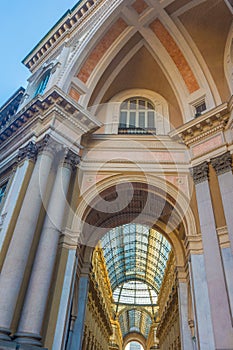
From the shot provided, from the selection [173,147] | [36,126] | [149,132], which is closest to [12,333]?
[36,126]

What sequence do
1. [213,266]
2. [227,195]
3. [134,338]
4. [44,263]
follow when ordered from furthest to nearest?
[134,338]
[227,195]
[213,266]
[44,263]

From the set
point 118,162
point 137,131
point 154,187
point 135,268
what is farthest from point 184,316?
point 135,268

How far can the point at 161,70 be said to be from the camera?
13.5m

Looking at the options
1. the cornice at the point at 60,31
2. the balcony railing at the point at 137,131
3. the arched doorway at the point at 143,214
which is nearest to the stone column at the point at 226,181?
the arched doorway at the point at 143,214

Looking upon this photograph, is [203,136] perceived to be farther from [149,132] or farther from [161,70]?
[161,70]

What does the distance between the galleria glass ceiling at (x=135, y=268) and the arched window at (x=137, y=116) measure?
10825 mm

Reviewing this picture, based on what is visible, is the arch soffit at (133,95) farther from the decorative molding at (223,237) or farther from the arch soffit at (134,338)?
the arch soffit at (134,338)

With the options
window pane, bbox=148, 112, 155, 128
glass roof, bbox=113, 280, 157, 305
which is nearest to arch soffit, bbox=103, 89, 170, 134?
window pane, bbox=148, 112, 155, 128

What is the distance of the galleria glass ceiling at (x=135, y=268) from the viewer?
3108cm

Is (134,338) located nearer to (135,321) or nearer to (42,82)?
(135,321)

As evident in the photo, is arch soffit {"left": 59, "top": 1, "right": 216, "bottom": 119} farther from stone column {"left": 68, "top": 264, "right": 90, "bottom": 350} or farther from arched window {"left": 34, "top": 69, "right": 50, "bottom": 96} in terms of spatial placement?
stone column {"left": 68, "top": 264, "right": 90, "bottom": 350}

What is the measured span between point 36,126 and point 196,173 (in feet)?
20.5

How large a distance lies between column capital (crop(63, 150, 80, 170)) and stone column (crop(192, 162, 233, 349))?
4.32 meters

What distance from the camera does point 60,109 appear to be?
1043cm
